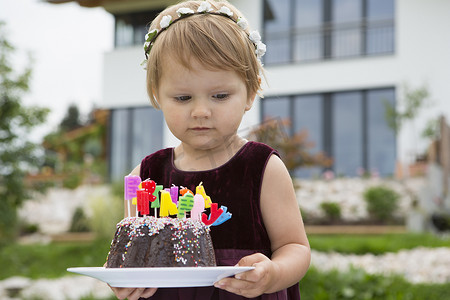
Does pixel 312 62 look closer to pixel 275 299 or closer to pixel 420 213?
pixel 420 213

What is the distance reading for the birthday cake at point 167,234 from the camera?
1207 millimetres

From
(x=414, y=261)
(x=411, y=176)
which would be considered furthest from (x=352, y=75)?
(x=414, y=261)

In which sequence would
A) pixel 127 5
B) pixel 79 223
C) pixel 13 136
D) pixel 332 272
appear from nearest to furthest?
pixel 332 272 < pixel 13 136 < pixel 79 223 < pixel 127 5

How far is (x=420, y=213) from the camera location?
32.9ft

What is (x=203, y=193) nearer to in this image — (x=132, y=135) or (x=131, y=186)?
(x=131, y=186)

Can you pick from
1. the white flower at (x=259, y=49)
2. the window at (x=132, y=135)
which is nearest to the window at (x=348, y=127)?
the window at (x=132, y=135)

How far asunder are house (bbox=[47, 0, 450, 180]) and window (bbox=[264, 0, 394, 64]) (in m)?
0.03

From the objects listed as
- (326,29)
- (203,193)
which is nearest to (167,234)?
(203,193)

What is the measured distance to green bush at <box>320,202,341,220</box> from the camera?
11846 mm

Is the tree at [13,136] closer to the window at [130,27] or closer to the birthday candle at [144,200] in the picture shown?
the birthday candle at [144,200]

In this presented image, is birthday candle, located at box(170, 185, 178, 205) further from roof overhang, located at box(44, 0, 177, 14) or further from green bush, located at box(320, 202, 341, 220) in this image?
roof overhang, located at box(44, 0, 177, 14)

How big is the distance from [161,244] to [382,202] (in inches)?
426

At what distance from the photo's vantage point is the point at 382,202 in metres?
11.4

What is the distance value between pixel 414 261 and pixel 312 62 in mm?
9788
